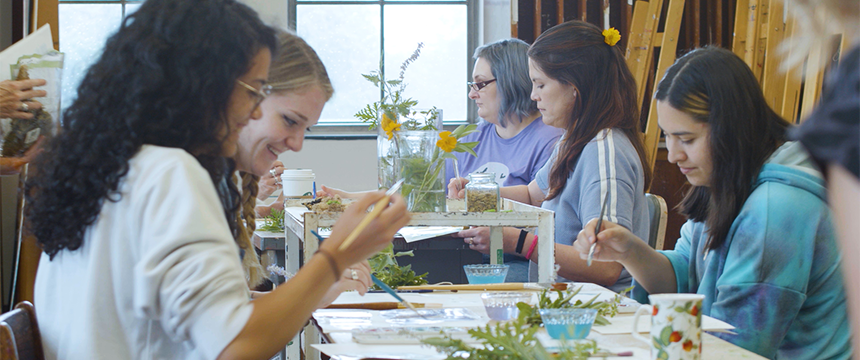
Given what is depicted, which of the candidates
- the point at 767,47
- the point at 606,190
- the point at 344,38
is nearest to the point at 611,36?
the point at 606,190

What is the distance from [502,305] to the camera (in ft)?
4.00

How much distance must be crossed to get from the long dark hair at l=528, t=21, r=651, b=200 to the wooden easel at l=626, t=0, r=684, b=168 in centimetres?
212

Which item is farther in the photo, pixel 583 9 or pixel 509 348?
pixel 583 9

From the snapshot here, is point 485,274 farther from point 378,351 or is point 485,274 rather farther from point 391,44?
point 391,44

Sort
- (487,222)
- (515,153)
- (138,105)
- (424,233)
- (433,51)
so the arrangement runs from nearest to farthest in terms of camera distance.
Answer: (138,105), (487,222), (424,233), (515,153), (433,51)

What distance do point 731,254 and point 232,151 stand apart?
96 cm

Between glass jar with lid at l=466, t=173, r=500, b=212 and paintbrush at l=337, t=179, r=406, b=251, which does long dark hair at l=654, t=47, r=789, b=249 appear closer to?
glass jar with lid at l=466, t=173, r=500, b=212

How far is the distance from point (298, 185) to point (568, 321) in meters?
1.98

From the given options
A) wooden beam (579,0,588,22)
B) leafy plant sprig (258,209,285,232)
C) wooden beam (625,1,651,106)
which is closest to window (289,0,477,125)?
wooden beam (579,0,588,22)

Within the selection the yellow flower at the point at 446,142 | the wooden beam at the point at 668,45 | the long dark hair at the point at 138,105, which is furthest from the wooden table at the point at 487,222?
the wooden beam at the point at 668,45

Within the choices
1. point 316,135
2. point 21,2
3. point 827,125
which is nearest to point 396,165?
point 827,125

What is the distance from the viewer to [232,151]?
101 cm

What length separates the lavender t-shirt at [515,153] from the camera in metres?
2.69

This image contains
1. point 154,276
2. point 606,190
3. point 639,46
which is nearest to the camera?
point 154,276
